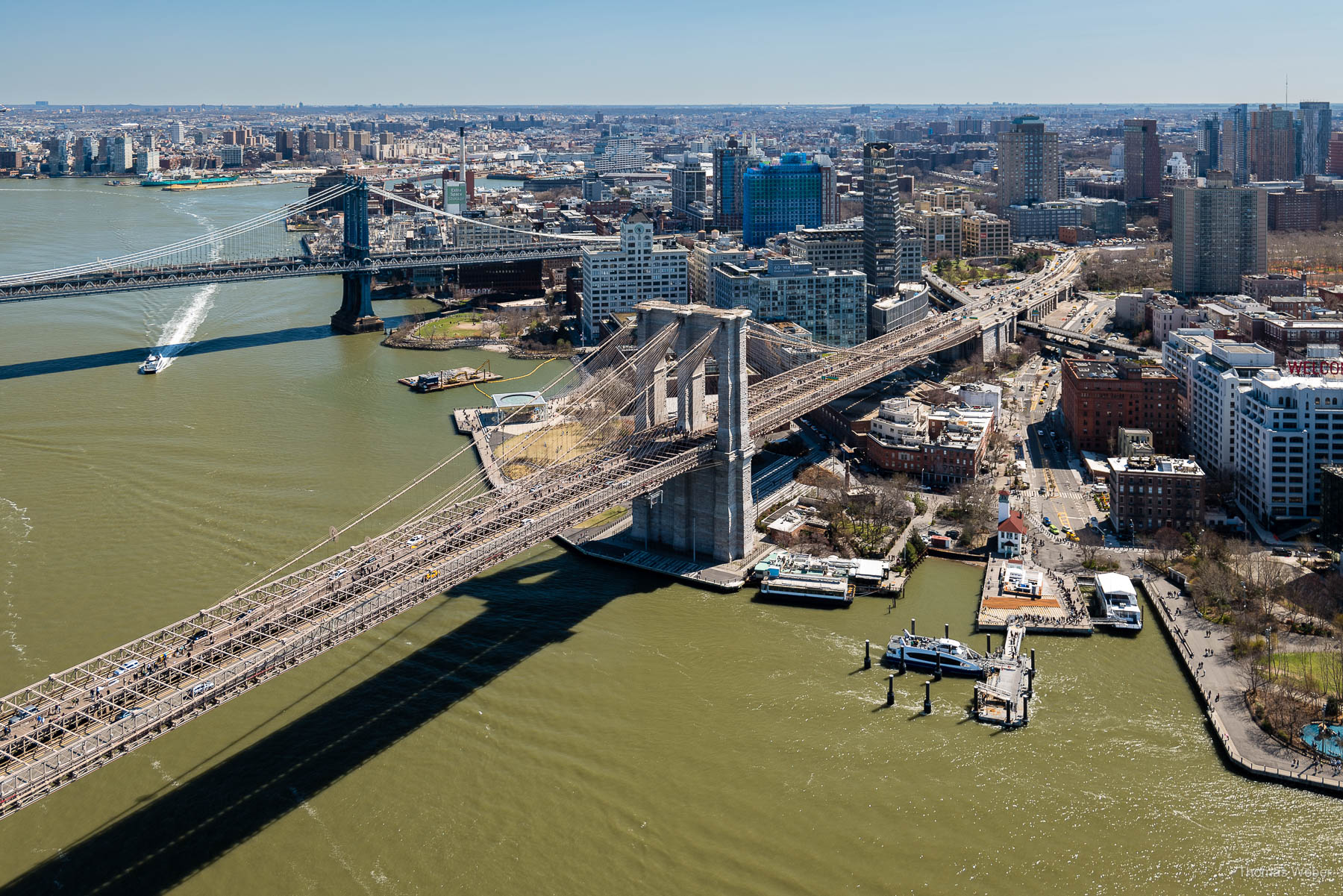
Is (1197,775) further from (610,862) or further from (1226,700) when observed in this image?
(610,862)

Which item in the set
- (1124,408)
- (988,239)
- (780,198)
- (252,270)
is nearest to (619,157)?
(780,198)

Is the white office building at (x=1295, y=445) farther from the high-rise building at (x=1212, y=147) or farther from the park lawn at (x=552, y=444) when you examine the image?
the high-rise building at (x=1212, y=147)

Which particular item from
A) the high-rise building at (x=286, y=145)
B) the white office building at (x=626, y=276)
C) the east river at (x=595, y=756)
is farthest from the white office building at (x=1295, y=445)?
the high-rise building at (x=286, y=145)

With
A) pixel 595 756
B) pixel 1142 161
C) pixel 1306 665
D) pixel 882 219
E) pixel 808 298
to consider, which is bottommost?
pixel 595 756

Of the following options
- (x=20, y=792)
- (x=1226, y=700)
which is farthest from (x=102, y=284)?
(x=1226, y=700)

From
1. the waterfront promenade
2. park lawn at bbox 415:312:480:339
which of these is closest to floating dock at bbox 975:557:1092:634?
the waterfront promenade

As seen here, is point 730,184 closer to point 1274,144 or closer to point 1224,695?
point 1274,144
